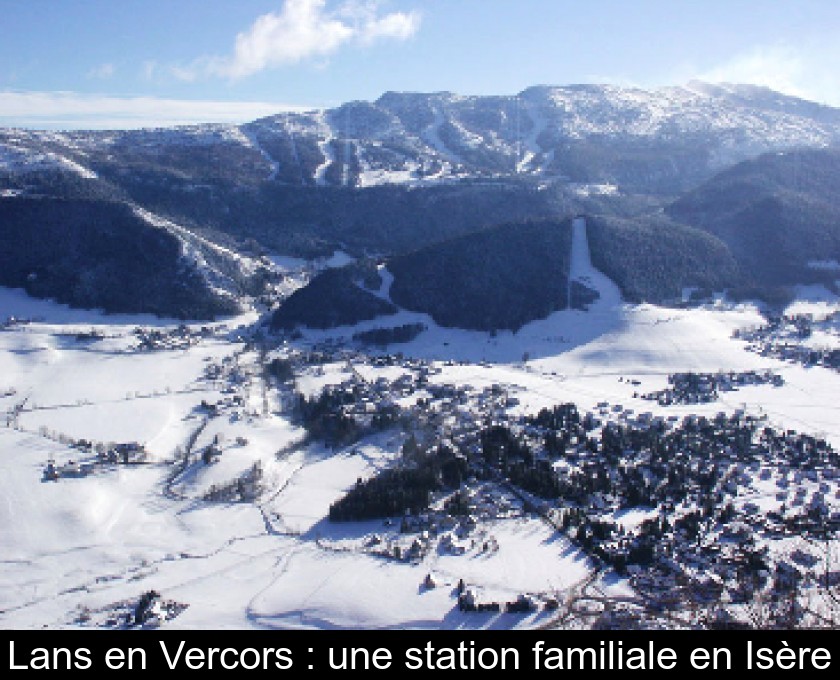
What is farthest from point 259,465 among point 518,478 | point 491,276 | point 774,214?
point 774,214

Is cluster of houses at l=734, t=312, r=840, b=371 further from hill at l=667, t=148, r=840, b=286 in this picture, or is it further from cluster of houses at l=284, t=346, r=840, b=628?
cluster of houses at l=284, t=346, r=840, b=628

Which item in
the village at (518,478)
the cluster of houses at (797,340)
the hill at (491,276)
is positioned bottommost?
the village at (518,478)

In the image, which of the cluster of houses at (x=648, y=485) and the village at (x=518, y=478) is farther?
the cluster of houses at (x=648, y=485)

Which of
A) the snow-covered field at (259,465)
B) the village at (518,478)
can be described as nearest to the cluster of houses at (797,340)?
the snow-covered field at (259,465)

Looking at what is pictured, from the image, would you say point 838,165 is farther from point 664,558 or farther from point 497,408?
point 664,558

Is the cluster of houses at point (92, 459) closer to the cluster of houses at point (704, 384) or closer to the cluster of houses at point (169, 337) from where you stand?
the cluster of houses at point (169, 337)

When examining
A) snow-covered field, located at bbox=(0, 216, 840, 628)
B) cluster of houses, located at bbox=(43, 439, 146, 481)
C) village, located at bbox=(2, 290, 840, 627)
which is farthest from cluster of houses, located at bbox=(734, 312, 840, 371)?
cluster of houses, located at bbox=(43, 439, 146, 481)
